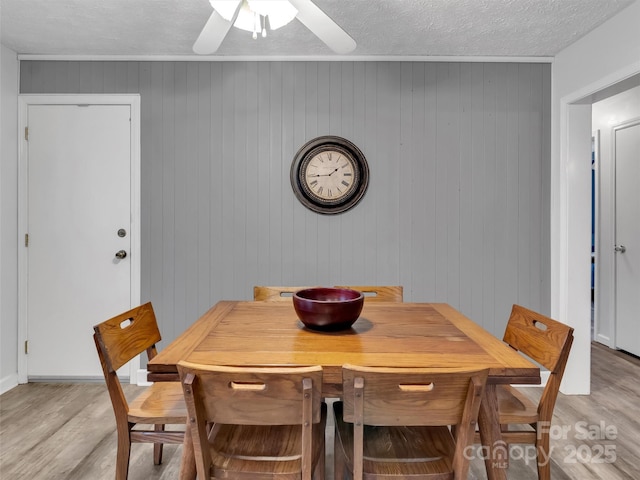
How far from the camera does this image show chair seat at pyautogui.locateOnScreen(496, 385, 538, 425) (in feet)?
4.77

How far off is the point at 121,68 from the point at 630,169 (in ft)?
14.0

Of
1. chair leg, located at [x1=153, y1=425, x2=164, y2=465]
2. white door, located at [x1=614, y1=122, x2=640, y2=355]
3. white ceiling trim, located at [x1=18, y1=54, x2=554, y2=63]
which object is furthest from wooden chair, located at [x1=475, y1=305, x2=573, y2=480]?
white door, located at [x1=614, y1=122, x2=640, y2=355]

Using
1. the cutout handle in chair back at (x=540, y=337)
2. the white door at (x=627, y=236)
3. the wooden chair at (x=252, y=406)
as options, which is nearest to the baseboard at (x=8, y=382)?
the wooden chair at (x=252, y=406)

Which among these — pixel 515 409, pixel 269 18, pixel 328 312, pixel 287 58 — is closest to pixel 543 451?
pixel 515 409

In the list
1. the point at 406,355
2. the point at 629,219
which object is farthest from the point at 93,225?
the point at 629,219

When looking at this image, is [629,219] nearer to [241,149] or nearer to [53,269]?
[241,149]

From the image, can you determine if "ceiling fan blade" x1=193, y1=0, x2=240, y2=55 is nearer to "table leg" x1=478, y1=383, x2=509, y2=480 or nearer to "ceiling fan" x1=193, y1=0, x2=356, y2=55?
"ceiling fan" x1=193, y1=0, x2=356, y2=55

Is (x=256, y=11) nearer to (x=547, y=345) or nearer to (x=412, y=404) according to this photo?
(x=412, y=404)

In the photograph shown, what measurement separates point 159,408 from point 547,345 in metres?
1.50

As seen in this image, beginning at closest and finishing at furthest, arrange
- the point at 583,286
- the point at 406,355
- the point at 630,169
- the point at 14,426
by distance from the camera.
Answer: the point at 406,355
the point at 14,426
the point at 583,286
the point at 630,169

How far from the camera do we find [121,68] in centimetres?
284

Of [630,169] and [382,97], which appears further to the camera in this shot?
[630,169]

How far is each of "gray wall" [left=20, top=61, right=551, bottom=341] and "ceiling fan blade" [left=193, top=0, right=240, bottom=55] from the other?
1135 mm

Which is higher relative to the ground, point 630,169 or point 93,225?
point 630,169
